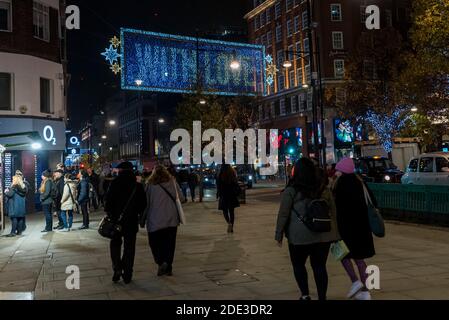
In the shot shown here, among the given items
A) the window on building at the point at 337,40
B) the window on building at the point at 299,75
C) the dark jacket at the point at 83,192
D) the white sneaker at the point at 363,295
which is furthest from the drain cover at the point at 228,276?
the window on building at the point at 299,75

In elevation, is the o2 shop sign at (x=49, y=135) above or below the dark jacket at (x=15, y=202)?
above

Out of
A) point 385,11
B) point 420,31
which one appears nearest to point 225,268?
point 420,31

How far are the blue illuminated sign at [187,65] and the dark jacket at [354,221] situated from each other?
15.9 meters

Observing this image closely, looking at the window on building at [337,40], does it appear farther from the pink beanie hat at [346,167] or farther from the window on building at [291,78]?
the pink beanie hat at [346,167]

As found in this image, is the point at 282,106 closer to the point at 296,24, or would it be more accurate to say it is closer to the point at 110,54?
the point at 296,24

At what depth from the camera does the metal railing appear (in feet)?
43.1

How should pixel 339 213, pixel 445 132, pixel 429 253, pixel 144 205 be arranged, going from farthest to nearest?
pixel 445 132
pixel 429 253
pixel 144 205
pixel 339 213

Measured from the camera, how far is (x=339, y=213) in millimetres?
6184

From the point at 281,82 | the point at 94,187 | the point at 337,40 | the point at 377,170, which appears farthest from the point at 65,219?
the point at 281,82

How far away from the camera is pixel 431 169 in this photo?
1862 centimetres

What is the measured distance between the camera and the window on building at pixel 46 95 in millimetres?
22953
